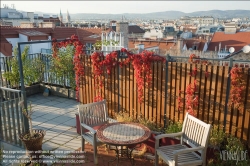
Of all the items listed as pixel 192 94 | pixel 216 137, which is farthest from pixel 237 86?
pixel 216 137

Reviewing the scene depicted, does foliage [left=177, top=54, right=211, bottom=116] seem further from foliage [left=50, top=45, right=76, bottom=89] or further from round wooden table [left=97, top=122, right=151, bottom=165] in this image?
foliage [left=50, top=45, right=76, bottom=89]

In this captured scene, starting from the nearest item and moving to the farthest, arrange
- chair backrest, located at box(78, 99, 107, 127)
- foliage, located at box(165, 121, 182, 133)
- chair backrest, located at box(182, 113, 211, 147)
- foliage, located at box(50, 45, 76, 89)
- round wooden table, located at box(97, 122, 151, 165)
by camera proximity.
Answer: chair backrest, located at box(182, 113, 211, 147)
round wooden table, located at box(97, 122, 151, 165)
foliage, located at box(165, 121, 182, 133)
chair backrest, located at box(78, 99, 107, 127)
foliage, located at box(50, 45, 76, 89)

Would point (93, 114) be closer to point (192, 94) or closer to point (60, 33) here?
point (192, 94)

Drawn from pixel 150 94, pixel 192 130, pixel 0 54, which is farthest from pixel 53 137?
pixel 0 54

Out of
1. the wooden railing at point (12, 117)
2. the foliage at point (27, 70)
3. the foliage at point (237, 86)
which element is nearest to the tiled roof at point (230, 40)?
the foliage at point (27, 70)

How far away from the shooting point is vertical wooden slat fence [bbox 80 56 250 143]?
4164mm

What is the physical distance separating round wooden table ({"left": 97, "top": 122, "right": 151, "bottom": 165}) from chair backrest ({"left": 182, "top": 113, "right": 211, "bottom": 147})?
699mm

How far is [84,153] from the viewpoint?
184 inches

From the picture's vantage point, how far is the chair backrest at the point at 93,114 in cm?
471

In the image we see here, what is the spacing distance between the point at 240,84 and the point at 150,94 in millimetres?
1837

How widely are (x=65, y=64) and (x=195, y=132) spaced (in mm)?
5272

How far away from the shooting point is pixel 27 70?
816 centimetres

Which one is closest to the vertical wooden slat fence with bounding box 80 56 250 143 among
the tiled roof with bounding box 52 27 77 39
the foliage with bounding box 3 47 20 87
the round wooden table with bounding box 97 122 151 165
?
the round wooden table with bounding box 97 122 151 165

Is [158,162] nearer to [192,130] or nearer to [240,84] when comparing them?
[192,130]
